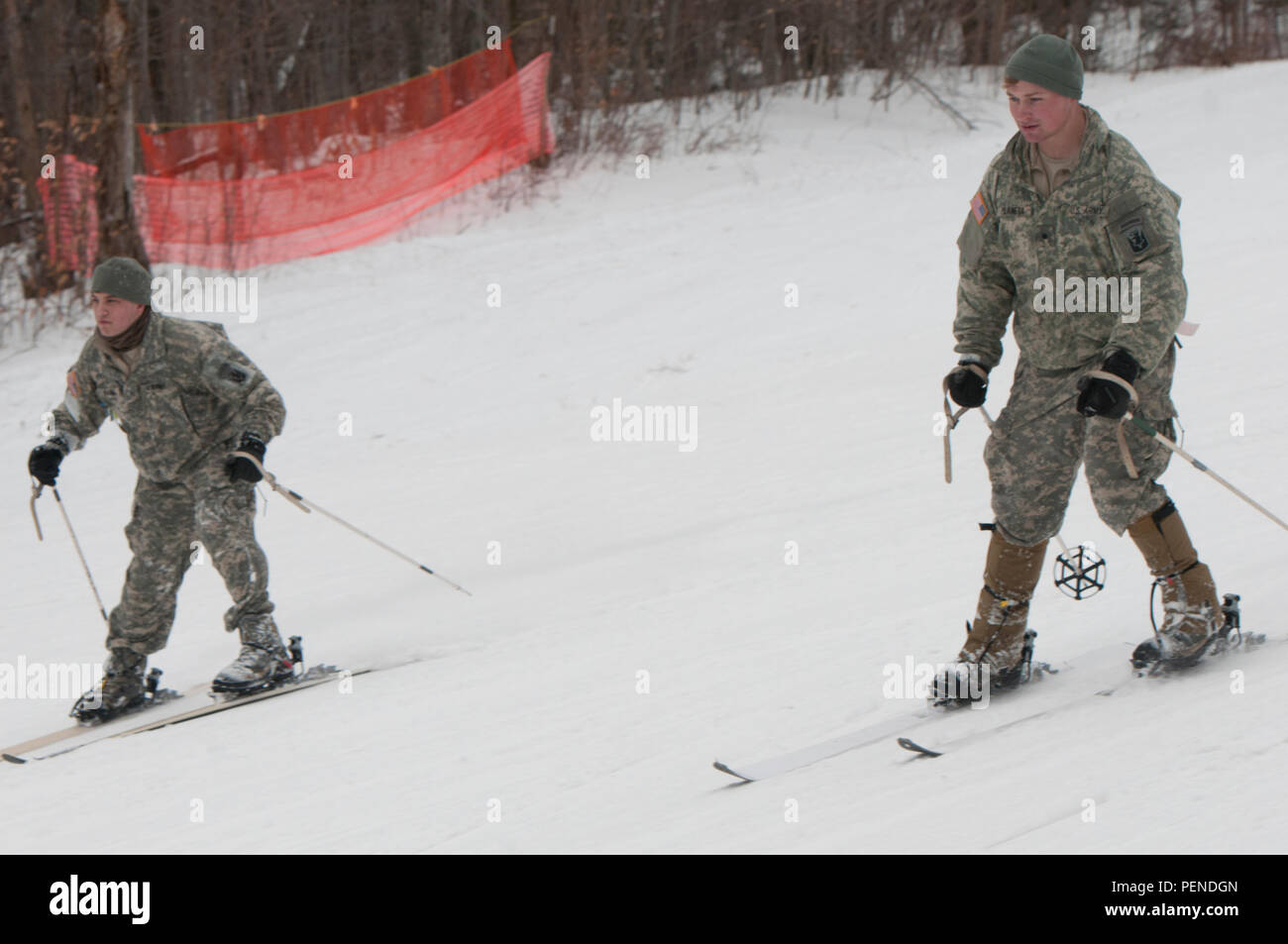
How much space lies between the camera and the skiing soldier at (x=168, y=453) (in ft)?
16.6

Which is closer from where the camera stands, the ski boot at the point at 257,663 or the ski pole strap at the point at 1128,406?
the ski pole strap at the point at 1128,406

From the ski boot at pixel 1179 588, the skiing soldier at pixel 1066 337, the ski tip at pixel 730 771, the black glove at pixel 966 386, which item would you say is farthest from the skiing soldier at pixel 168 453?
the ski boot at pixel 1179 588

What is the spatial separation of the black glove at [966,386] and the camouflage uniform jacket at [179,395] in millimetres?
2592

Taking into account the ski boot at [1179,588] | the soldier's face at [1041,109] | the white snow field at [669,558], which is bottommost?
the white snow field at [669,558]

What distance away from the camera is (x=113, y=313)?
4.96 meters

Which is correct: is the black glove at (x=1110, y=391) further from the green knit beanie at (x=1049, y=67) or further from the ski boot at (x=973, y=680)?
the ski boot at (x=973, y=680)

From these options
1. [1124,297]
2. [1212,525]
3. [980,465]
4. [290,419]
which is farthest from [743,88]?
[1124,297]

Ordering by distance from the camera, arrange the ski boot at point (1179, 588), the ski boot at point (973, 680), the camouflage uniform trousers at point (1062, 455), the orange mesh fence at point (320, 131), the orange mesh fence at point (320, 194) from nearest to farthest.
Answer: the camouflage uniform trousers at point (1062, 455) → the ski boot at point (1179, 588) → the ski boot at point (973, 680) → the orange mesh fence at point (320, 194) → the orange mesh fence at point (320, 131)

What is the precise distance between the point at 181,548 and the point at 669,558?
2317 mm

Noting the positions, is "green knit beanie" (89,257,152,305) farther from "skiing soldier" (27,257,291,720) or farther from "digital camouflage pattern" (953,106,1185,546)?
"digital camouflage pattern" (953,106,1185,546)

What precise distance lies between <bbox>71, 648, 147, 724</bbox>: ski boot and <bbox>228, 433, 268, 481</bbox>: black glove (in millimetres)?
928

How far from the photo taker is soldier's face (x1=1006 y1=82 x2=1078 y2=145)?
11.8 feet

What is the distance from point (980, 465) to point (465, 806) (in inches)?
166

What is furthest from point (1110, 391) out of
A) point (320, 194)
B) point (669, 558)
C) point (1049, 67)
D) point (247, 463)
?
point (320, 194)
